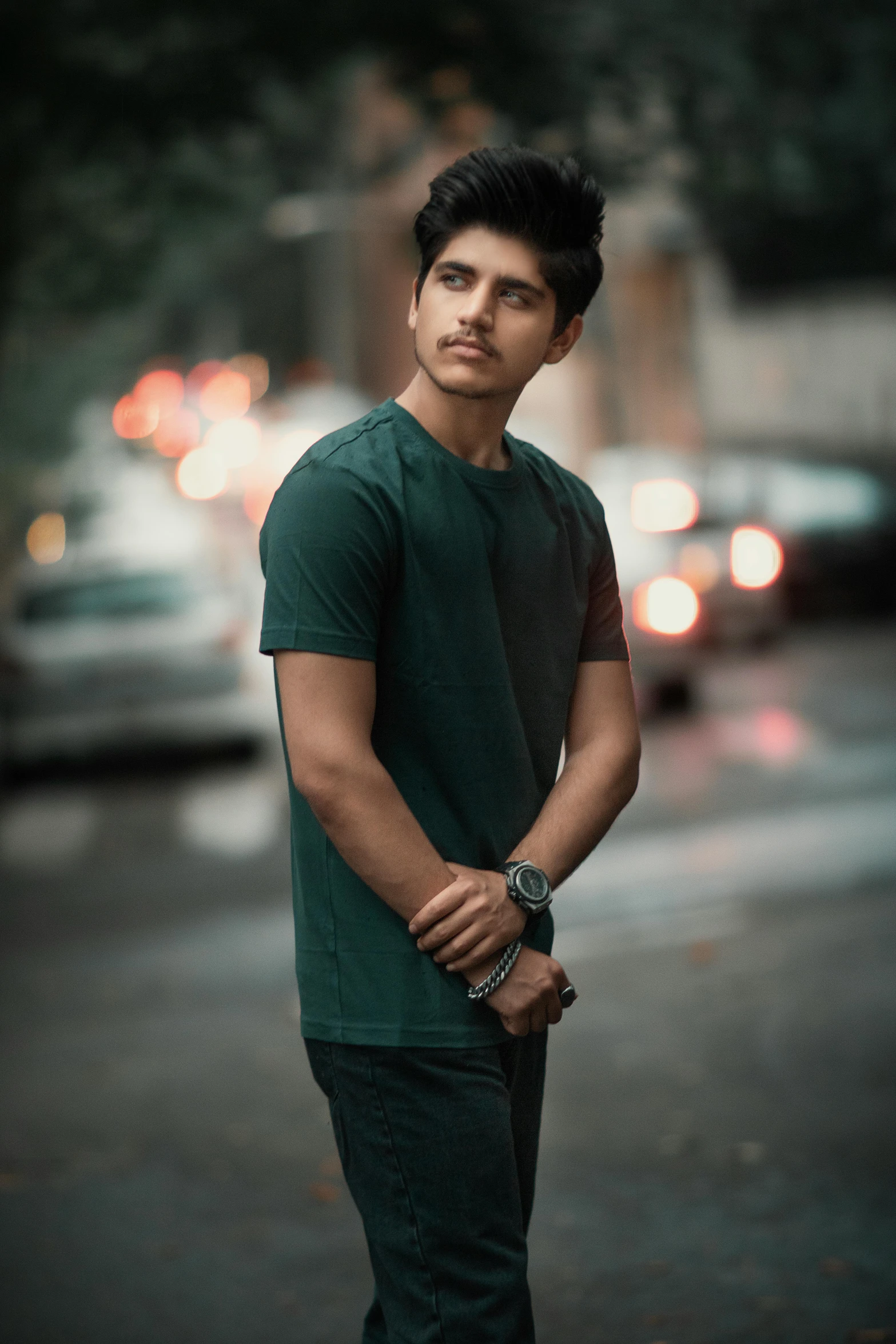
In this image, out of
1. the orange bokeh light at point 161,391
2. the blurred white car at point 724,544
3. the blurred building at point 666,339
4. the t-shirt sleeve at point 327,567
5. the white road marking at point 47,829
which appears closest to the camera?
the t-shirt sleeve at point 327,567

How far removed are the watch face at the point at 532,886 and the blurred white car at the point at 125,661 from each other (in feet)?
33.7

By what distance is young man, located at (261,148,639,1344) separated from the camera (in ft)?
8.12

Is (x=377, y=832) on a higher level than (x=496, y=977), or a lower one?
higher

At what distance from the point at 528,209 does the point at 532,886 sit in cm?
93

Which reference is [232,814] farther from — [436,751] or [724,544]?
[436,751]

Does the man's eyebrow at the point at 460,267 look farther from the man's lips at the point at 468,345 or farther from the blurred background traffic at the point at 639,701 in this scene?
the blurred background traffic at the point at 639,701

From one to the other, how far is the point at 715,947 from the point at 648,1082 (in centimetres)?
171

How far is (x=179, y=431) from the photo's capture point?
5509 cm

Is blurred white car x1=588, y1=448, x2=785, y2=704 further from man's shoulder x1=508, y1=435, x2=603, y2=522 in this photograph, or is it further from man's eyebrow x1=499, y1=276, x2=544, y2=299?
man's eyebrow x1=499, y1=276, x2=544, y2=299

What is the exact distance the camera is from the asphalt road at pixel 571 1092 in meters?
4.17

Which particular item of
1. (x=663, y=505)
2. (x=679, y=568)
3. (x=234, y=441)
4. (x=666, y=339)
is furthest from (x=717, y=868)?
(x=234, y=441)

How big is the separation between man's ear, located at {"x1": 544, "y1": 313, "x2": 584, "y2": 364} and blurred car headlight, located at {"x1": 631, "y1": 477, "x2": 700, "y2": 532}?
558 inches

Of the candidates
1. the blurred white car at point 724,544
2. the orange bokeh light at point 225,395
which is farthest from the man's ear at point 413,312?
the orange bokeh light at point 225,395

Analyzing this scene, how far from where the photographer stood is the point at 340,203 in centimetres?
3669
